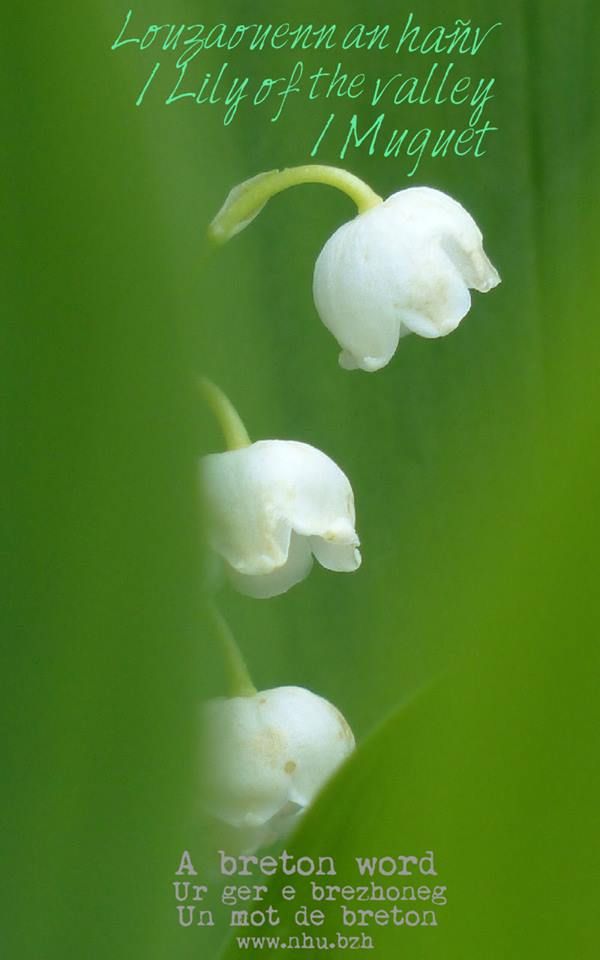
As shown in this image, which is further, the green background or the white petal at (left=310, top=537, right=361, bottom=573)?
the white petal at (left=310, top=537, right=361, bottom=573)

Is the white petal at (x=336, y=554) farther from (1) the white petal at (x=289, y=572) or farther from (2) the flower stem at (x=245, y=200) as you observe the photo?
(2) the flower stem at (x=245, y=200)

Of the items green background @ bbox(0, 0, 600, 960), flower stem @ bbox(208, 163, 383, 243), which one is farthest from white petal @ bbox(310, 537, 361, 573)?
green background @ bbox(0, 0, 600, 960)

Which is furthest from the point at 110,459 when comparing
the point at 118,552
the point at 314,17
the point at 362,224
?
the point at 314,17

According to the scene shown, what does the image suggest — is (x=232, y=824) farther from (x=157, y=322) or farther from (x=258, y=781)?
(x=157, y=322)

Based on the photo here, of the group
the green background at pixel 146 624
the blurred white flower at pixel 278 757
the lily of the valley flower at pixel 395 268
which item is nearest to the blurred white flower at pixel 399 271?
the lily of the valley flower at pixel 395 268

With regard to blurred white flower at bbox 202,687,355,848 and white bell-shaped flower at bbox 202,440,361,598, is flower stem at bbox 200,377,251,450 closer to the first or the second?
white bell-shaped flower at bbox 202,440,361,598

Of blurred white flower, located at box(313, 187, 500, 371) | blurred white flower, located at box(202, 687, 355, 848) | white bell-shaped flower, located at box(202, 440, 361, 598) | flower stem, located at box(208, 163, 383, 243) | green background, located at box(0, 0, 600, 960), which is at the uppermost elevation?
blurred white flower, located at box(313, 187, 500, 371)

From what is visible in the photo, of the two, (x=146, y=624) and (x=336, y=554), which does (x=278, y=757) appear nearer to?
(x=336, y=554)
